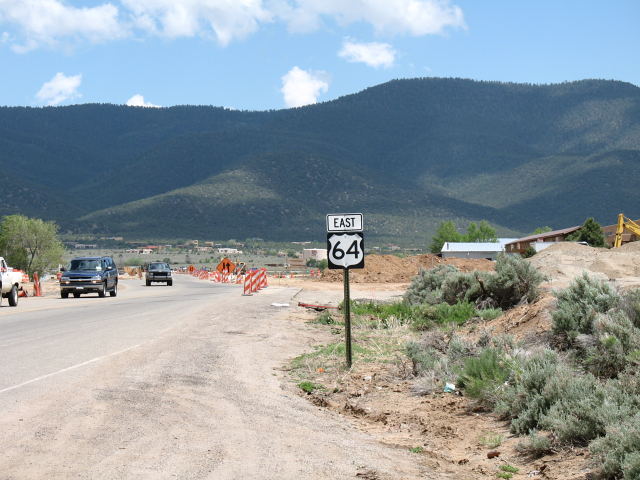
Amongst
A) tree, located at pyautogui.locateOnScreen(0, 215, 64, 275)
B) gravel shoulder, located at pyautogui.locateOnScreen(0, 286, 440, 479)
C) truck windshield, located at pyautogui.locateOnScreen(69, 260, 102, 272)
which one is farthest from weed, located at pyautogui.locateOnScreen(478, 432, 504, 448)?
tree, located at pyautogui.locateOnScreen(0, 215, 64, 275)

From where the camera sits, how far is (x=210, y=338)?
18.6 meters

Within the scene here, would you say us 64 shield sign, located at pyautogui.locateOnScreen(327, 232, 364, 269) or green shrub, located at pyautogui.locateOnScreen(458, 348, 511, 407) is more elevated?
us 64 shield sign, located at pyautogui.locateOnScreen(327, 232, 364, 269)

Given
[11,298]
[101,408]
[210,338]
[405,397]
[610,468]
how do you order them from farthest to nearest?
[11,298]
[210,338]
[405,397]
[101,408]
[610,468]

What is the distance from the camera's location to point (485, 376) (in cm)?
1076

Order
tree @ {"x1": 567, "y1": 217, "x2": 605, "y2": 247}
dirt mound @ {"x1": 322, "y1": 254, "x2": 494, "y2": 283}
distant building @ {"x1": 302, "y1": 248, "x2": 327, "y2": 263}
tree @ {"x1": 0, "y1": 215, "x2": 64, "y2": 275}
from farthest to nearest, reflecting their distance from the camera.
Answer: distant building @ {"x1": 302, "y1": 248, "x2": 327, "y2": 263} < tree @ {"x1": 0, "y1": 215, "x2": 64, "y2": 275} < tree @ {"x1": 567, "y1": 217, "x2": 605, "y2": 247} < dirt mound @ {"x1": 322, "y1": 254, "x2": 494, "y2": 283}

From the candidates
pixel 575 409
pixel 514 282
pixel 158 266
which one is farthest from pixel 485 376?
pixel 158 266

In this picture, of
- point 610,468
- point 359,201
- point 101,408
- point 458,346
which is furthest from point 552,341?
point 359,201

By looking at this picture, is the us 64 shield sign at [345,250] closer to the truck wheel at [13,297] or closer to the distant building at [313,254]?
the truck wheel at [13,297]

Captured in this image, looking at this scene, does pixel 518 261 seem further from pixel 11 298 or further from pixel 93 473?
pixel 11 298

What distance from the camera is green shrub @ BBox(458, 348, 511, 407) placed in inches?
399

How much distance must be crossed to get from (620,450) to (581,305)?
19.8 feet

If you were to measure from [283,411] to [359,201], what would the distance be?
174660 mm

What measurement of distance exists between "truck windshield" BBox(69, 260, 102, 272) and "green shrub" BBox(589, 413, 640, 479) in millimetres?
36067

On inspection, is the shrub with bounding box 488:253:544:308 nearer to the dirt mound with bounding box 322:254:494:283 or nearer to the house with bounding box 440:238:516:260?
the dirt mound with bounding box 322:254:494:283
